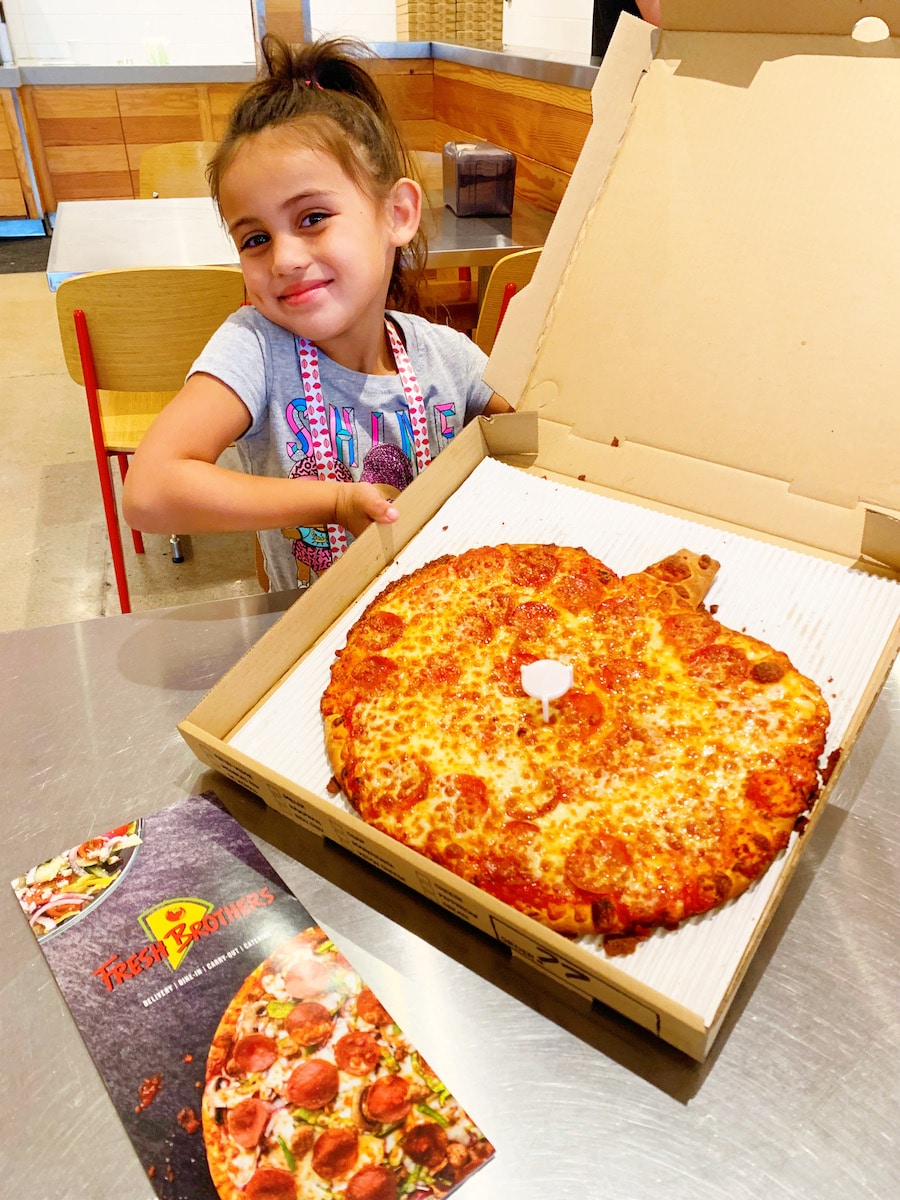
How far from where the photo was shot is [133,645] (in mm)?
952

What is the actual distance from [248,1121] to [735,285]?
0.94 m

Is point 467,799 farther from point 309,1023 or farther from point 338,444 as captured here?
point 338,444

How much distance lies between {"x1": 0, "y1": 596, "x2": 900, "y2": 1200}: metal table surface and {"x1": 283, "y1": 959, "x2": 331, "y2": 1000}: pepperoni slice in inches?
1.1

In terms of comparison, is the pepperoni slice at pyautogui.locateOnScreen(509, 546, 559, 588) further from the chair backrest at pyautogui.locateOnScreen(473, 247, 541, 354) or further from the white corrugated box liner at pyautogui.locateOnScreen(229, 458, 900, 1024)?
the chair backrest at pyautogui.locateOnScreen(473, 247, 541, 354)

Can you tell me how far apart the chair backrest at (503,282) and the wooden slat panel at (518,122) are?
882 mm

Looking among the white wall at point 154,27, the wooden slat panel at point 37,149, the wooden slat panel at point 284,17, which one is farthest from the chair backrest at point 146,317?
the white wall at point 154,27

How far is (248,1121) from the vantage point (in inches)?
20.9

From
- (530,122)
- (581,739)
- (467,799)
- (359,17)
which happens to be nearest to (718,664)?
(581,739)

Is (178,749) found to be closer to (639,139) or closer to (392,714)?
(392,714)

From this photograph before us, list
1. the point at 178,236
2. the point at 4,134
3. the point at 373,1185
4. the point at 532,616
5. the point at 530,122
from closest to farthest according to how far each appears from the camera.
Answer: the point at 373,1185 < the point at 532,616 < the point at 178,236 < the point at 530,122 < the point at 4,134

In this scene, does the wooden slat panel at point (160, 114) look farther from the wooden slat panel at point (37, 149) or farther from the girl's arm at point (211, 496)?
the girl's arm at point (211, 496)

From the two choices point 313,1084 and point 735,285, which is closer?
point 313,1084

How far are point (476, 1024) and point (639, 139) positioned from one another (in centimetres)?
101

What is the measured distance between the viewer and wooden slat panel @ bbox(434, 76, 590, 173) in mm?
2756
